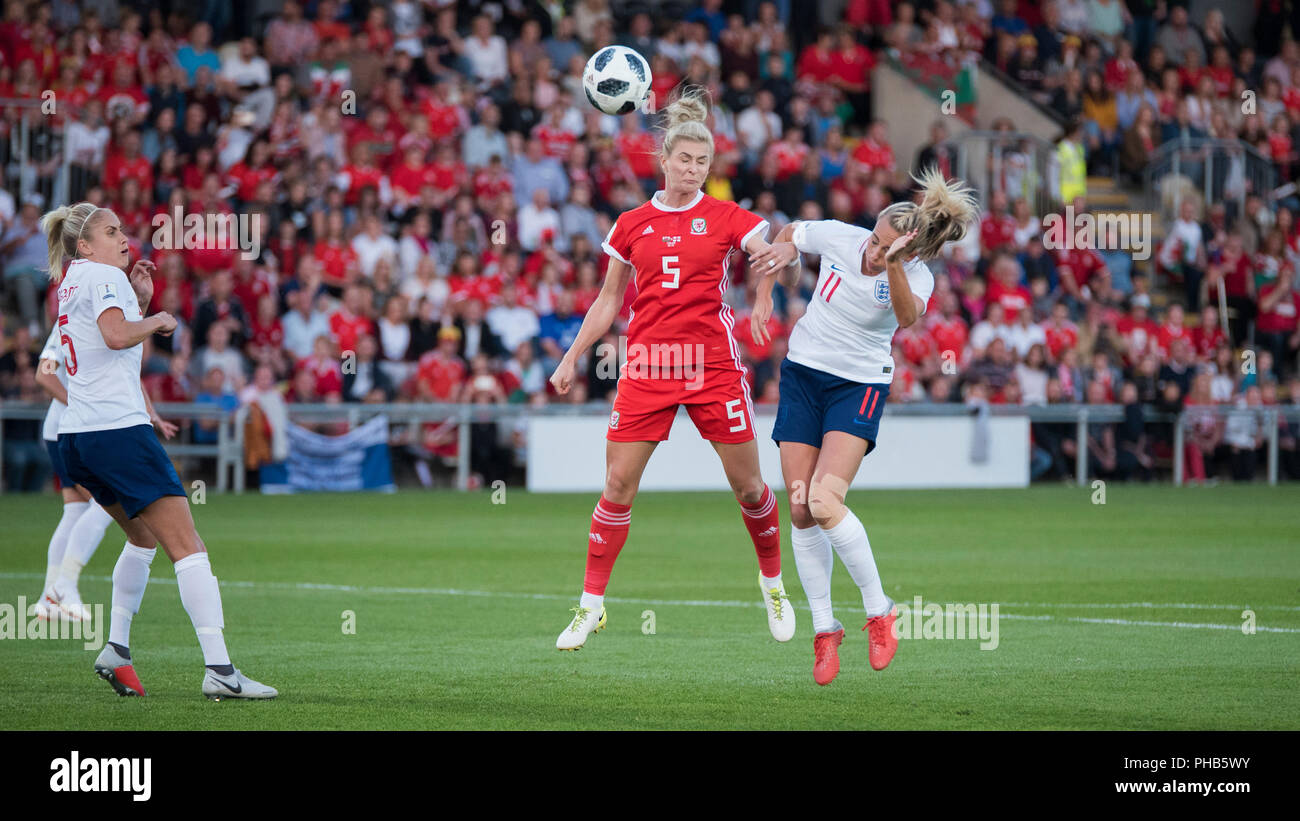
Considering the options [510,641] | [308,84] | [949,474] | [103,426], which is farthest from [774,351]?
[103,426]

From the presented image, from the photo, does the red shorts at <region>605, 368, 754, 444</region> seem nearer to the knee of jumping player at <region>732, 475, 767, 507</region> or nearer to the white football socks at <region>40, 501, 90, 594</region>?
the knee of jumping player at <region>732, 475, 767, 507</region>

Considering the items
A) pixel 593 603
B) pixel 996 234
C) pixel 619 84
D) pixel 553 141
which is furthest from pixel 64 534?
pixel 996 234

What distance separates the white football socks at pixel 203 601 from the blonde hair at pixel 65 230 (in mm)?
1419

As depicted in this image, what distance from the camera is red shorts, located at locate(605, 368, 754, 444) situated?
27.3 ft

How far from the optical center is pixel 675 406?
27.5 ft

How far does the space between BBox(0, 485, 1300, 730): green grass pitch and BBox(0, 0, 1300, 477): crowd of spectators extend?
11.7ft

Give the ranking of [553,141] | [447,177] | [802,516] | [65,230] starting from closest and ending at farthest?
[65,230], [802,516], [447,177], [553,141]

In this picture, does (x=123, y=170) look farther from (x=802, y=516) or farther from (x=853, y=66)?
(x=802, y=516)

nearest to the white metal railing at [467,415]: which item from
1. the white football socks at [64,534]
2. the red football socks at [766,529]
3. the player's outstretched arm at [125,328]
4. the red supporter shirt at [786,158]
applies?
the red supporter shirt at [786,158]

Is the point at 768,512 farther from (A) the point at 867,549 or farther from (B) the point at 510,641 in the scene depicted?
(B) the point at 510,641

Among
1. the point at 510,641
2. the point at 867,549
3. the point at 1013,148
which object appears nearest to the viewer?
the point at 867,549

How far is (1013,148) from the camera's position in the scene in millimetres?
26391

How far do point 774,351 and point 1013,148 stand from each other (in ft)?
22.1

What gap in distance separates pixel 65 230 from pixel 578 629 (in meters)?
2.98
